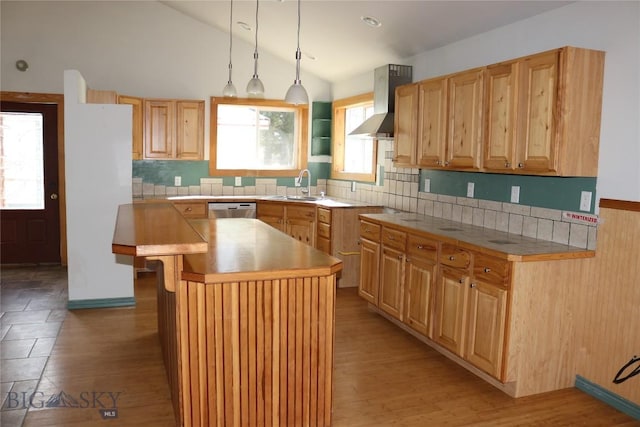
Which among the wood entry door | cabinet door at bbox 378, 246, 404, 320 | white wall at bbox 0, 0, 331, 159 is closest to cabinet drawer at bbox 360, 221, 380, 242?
cabinet door at bbox 378, 246, 404, 320

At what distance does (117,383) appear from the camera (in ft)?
11.4

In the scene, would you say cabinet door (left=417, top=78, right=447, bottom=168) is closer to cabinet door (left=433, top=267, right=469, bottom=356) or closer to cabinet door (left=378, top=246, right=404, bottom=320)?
cabinet door (left=378, top=246, right=404, bottom=320)

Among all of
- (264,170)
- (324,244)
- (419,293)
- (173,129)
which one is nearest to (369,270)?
(419,293)

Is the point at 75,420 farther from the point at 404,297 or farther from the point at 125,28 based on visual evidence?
the point at 125,28

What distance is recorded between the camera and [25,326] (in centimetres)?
451

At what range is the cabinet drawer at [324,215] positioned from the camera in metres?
5.86

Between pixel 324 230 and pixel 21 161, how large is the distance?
391 centimetres

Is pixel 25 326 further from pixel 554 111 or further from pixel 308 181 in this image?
pixel 554 111

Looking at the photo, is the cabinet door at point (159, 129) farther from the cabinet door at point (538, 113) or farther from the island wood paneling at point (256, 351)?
the cabinet door at point (538, 113)

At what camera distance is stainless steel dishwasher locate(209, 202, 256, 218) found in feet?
21.4

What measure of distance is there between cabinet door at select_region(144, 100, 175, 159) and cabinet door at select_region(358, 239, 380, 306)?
114 inches

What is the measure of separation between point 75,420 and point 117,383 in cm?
50

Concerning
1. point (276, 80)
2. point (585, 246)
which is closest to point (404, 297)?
point (585, 246)

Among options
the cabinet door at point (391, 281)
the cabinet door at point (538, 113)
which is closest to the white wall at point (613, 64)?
the cabinet door at point (538, 113)
